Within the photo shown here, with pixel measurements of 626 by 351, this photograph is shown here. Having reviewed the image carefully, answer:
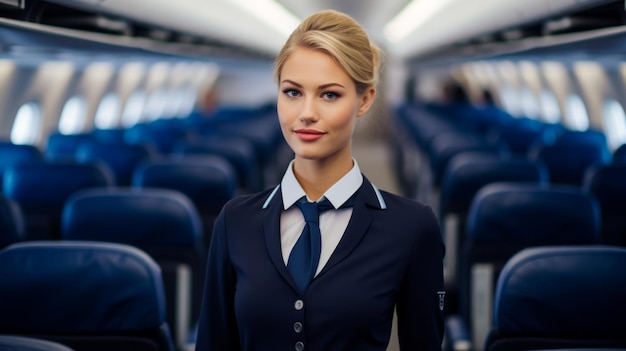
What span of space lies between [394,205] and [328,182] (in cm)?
16

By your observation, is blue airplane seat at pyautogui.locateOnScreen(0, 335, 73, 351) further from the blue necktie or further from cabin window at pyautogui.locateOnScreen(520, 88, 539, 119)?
cabin window at pyautogui.locateOnScreen(520, 88, 539, 119)

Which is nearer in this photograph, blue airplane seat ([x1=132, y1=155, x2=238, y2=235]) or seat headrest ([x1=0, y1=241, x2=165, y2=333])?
seat headrest ([x1=0, y1=241, x2=165, y2=333])

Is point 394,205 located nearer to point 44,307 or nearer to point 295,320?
point 295,320

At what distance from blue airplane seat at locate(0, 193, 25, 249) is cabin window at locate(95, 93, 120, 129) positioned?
10990 millimetres

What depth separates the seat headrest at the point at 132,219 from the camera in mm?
4074

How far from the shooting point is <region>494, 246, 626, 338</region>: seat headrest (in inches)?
104

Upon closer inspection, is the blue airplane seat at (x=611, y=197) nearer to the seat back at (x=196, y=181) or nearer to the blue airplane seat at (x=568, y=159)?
the blue airplane seat at (x=568, y=159)

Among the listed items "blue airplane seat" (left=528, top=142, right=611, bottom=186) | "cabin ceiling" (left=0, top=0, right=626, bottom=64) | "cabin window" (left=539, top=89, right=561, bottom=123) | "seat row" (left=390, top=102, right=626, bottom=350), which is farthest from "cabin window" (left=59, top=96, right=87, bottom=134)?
"cabin window" (left=539, top=89, right=561, bottom=123)

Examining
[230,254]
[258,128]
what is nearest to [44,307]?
[230,254]

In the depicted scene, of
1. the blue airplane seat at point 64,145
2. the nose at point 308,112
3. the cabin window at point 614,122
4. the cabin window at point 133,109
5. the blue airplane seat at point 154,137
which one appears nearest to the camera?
the nose at point 308,112

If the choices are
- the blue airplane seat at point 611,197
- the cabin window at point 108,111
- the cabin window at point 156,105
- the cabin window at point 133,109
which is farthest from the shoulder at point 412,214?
the cabin window at point 156,105

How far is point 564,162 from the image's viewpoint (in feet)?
22.9

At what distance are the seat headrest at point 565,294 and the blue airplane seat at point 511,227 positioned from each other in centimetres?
141

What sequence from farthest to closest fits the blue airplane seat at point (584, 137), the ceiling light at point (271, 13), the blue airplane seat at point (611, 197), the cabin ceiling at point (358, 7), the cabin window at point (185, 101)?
1. the cabin window at point (185, 101)
2. the cabin ceiling at point (358, 7)
3. the ceiling light at point (271, 13)
4. the blue airplane seat at point (584, 137)
5. the blue airplane seat at point (611, 197)
